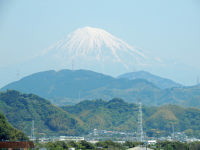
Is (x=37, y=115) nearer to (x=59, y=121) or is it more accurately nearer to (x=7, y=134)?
(x=59, y=121)

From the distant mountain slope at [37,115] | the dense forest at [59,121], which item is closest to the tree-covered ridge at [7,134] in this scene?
the dense forest at [59,121]

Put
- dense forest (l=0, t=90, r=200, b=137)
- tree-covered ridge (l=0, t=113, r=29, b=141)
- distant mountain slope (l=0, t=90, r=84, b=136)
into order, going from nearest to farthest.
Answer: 1. tree-covered ridge (l=0, t=113, r=29, b=141)
2. distant mountain slope (l=0, t=90, r=84, b=136)
3. dense forest (l=0, t=90, r=200, b=137)

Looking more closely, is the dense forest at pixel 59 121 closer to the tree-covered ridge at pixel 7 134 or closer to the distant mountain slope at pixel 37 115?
the distant mountain slope at pixel 37 115

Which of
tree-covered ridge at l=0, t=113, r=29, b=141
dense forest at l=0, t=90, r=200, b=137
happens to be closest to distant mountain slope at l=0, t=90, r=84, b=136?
dense forest at l=0, t=90, r=200, b=137

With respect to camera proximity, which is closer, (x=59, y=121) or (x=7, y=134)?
(x=7, y=134)

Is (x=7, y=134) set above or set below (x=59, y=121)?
below

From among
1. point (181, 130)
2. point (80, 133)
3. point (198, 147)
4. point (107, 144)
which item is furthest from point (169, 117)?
point (198, 147)

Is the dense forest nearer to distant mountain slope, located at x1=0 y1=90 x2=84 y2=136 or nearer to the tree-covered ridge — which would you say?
distant mountain slope, located at x1=0 y1=90 x2=84 y2=136

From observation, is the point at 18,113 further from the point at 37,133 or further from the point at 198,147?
the point at 198,147

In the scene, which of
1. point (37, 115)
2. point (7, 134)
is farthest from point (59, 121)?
point (7, 134)

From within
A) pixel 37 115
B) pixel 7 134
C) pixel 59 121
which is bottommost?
pixel 7 134
